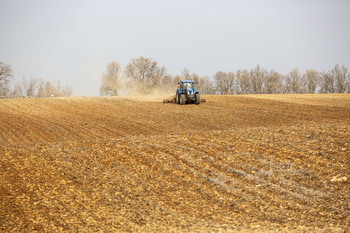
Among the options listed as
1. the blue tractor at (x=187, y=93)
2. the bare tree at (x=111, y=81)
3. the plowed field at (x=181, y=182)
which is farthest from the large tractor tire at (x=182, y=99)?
the bare tree at (x=111, y=81)

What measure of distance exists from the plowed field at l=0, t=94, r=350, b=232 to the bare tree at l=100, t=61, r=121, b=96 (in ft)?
201

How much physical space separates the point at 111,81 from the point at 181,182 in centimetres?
7288

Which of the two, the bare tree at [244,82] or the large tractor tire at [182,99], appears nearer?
the large tractor tire at [182,99]

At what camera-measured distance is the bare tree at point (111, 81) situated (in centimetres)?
7988

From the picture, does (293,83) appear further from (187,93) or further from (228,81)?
(187,93)

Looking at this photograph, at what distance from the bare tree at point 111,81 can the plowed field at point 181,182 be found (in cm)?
6127

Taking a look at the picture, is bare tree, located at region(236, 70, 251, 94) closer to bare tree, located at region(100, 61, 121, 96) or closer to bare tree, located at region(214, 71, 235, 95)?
→ bare tree, located at region(214, 71, 235, 95)

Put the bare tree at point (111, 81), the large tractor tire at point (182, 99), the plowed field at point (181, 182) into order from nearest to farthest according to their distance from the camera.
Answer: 1. the plowed field at point (181, 182)
2. the large tractor tire at point (182, 99)
3. the bare tree at point (111, 81)

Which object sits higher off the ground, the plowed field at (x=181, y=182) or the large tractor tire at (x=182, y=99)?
the large tractor tire at (x=182, y=99)

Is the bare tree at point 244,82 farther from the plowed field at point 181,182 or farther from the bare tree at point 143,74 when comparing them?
the plowed field at point 181,182

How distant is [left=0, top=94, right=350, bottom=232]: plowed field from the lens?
8.38m

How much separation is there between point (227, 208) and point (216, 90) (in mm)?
92661

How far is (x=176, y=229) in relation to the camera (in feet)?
26.2

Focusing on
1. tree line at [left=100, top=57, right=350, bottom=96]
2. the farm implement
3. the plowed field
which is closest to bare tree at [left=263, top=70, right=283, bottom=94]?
tree line at [left=100, top=57, right=350, bottom=96]
